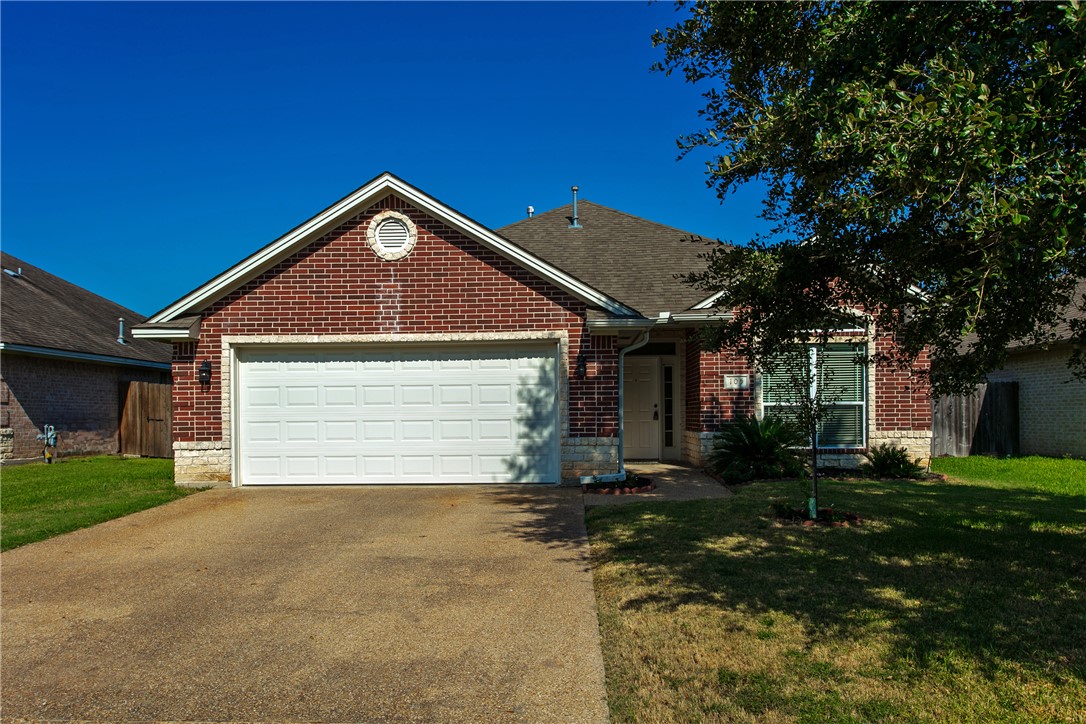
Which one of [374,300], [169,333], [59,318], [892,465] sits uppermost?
[59,318]

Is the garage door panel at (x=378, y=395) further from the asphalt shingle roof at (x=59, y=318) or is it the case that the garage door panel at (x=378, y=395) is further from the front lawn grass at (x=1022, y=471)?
the front lawn grass at (x=1022, y=471)

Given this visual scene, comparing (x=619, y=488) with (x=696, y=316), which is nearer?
(x=619, y=488)

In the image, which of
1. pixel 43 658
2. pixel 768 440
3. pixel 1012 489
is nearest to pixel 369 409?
pixel 768 440

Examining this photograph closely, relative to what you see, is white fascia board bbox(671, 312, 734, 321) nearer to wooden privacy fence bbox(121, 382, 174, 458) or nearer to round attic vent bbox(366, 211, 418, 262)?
round attic vent bbox(366, 211, 418, 262)

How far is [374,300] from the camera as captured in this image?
12102 millimetres

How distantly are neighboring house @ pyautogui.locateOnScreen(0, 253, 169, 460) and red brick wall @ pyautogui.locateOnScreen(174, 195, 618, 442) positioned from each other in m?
7.35

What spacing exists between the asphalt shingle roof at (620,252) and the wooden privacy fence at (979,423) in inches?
272

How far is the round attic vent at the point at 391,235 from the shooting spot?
12102mm

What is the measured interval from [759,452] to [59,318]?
18505mm

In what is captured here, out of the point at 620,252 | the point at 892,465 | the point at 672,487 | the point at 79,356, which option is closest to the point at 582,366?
the point at 672,487

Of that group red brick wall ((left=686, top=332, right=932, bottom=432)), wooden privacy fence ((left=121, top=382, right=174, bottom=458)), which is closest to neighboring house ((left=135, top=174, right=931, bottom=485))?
red brick wall ((left=686, top=332, right=932, bottom=432))

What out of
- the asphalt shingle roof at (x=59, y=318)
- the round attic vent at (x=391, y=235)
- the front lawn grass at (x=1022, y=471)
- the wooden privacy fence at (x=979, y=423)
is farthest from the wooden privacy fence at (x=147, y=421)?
the wooden privacy fence at (x=979, y=423)

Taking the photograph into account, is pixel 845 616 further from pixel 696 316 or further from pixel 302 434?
pixel 302 434

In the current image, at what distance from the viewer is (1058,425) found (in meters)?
17.1
